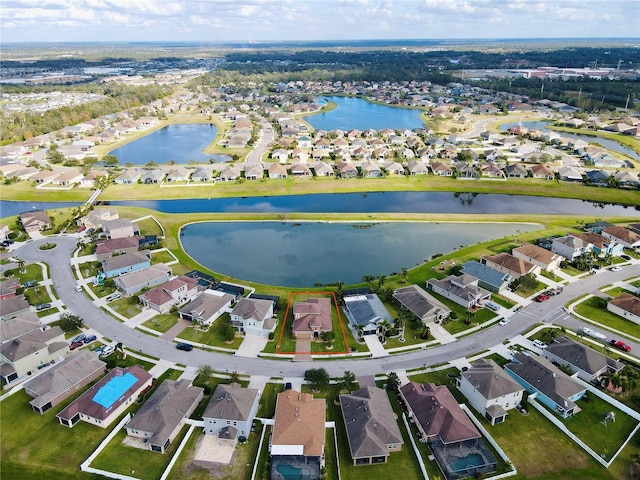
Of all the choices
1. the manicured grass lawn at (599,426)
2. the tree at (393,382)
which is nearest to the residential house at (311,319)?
the tree at (393,382)

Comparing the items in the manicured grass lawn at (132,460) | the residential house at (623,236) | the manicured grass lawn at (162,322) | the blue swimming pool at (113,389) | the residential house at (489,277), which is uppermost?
the residential house at (623,236)

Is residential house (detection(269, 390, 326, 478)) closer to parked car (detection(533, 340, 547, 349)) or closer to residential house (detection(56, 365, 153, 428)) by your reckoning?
residential house (detection(56, 365, 153, 428))

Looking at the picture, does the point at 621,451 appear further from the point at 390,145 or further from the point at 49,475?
the point at 390,145

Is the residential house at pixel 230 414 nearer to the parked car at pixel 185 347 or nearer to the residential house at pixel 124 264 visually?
the parked car at pixel 185 347

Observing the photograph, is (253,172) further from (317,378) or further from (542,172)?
(317,378)

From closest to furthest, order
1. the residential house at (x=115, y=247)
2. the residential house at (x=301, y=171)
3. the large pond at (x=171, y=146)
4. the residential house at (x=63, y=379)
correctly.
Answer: the residential house at (x=63, y=379) < the residential house at (x=115, y=247) < the residential house at (x=301, y=171) < the large pond at (x=171, y=146)

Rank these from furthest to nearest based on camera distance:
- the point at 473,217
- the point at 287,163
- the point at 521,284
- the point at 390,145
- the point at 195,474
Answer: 1. the point at 390,145
2. the point at 287,163
3. the point at 473,217
4. the point at 521,284
5. the point at 195,474

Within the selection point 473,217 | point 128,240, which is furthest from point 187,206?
point 473,217
